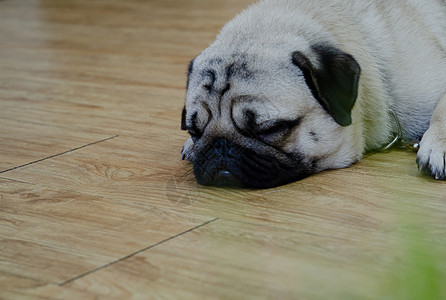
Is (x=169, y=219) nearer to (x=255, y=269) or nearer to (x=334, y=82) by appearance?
(x=255, y=269)

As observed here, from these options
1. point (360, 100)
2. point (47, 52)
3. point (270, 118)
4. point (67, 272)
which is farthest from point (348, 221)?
point (47, 52)

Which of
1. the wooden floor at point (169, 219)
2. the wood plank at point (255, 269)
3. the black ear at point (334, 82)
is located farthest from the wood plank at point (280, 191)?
the black ear at point (334, 82)

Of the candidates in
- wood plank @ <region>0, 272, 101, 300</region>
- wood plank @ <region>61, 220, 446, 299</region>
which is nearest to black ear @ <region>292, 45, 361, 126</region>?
wood plank @ <region>61, 220, 446, 299</region>

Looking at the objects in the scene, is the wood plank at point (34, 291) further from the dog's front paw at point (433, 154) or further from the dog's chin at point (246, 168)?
the dog's front paw at point (433, 154)

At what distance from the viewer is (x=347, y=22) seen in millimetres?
2371

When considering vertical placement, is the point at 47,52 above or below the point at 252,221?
above

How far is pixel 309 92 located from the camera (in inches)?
81.4

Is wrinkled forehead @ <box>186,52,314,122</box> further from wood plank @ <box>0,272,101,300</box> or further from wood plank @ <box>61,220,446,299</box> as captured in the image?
wood plank @ <box>0,272,101,300</box>

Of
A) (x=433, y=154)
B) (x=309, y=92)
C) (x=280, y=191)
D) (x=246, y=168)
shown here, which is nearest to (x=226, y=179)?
(x=246, y=168)

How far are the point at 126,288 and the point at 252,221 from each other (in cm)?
52

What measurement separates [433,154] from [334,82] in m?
0.45

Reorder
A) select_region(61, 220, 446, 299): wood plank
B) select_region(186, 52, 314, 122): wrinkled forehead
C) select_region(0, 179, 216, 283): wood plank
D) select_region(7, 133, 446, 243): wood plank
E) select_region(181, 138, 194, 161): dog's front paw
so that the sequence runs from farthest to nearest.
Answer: select_region(181, 138, 194, 161): dog's front paw, select_region(186, 52, 314, 122): wrinkled forehead, select_region(7, 133, 446, 243): wood plank, select_region(0, 179, 216, 283): wood plank, select_region(61, 220, 446, 299): wood plank

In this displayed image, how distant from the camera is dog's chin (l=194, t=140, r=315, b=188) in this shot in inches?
79.5

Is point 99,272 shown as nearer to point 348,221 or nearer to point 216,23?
point 348,221
